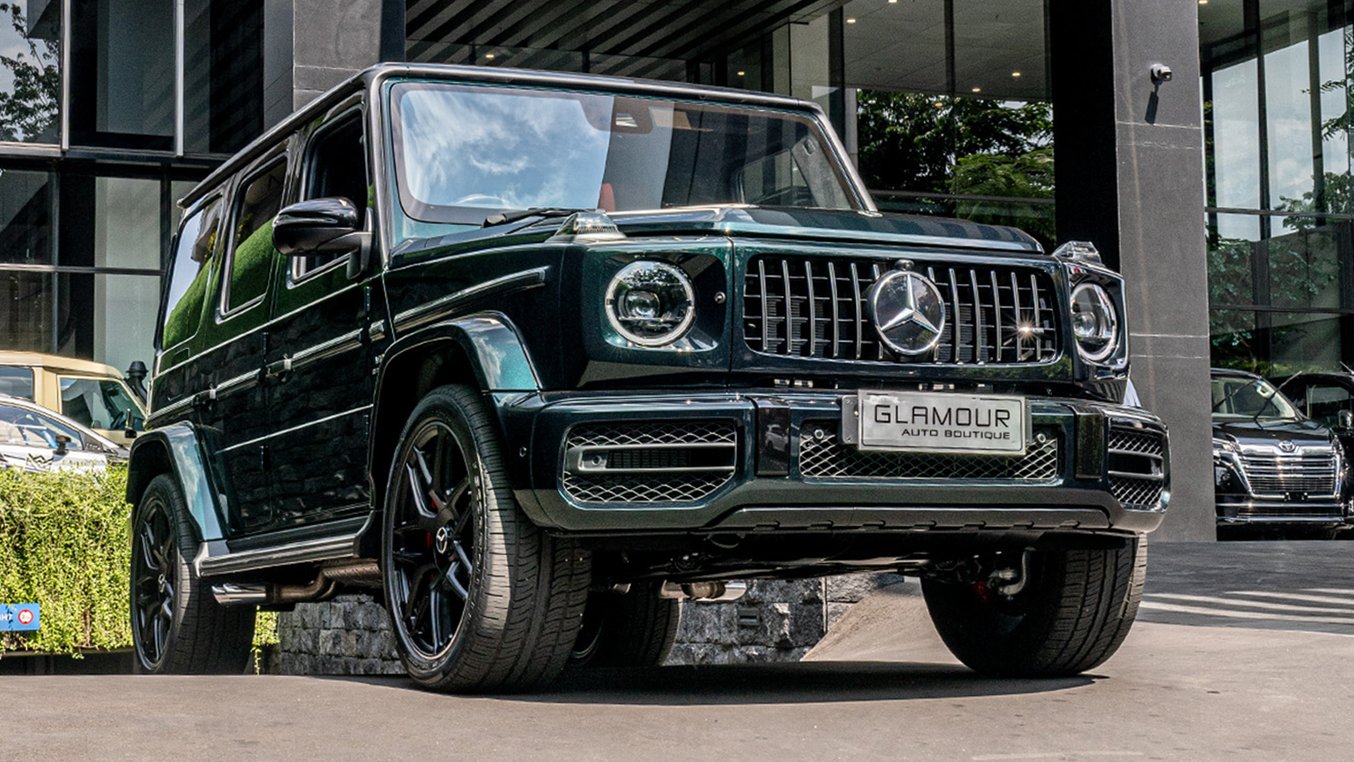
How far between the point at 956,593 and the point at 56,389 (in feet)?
51.4

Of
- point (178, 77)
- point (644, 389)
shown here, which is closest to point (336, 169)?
point (644, 389)

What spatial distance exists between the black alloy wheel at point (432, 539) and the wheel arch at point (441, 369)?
0.64 ft

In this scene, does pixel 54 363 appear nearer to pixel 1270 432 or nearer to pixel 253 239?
pixel 1270 432

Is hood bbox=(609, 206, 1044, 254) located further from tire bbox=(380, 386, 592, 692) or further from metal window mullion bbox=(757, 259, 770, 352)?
tire bbox=(380, 386, 592, 692)

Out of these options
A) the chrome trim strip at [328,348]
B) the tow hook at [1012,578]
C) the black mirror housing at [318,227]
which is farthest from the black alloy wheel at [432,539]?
the tow hook at [1012,578]

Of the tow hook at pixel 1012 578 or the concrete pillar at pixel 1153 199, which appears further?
the concrete pillar at pixel 1153 199

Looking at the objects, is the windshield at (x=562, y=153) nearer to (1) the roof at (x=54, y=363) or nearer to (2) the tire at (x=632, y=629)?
(2) the tire at (x=632, y=629)

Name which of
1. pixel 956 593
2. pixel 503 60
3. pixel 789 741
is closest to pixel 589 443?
pixel 789 741

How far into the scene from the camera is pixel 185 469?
7.20 metres

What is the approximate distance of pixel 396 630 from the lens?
523 cm

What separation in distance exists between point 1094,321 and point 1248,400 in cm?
1393

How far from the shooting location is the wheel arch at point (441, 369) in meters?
4.76

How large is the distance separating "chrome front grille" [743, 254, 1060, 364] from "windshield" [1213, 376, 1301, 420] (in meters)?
13.6

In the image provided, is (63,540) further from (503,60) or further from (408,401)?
(503,60)
